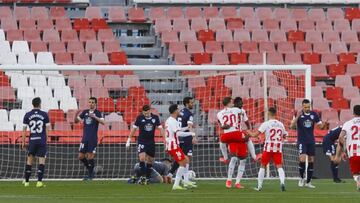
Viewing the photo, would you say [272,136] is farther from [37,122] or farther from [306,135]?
[37,122]

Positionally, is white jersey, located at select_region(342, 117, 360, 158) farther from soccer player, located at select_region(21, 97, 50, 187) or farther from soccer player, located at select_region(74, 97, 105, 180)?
soccer player, located at select_region(74, 97, 105, 180)

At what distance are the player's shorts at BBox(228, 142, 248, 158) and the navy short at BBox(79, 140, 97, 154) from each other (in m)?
4.28

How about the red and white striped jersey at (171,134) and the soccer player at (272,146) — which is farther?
the red and white striped jersey at (171,134)

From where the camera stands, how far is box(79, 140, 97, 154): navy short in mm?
25969

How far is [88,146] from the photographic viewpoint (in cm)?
2600

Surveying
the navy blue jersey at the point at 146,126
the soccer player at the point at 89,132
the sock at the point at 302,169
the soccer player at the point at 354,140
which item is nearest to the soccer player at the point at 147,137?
the navy blue jersey at the point at 146,126

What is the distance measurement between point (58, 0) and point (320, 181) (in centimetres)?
1417

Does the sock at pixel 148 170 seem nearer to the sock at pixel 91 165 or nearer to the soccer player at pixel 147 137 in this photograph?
the soccer player at pixel 147 137

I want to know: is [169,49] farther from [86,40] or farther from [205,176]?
[205,176]

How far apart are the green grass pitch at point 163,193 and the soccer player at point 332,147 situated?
3.82 feet

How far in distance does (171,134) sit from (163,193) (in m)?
1.71

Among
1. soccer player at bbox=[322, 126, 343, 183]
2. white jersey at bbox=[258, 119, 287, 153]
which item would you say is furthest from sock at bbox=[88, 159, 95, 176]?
white jersey at bbox=[258, 119, 287, 153]

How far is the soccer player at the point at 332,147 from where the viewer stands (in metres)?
25.2

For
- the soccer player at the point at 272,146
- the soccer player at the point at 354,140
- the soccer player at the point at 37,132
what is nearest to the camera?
the soccer player at the point at 354,140
